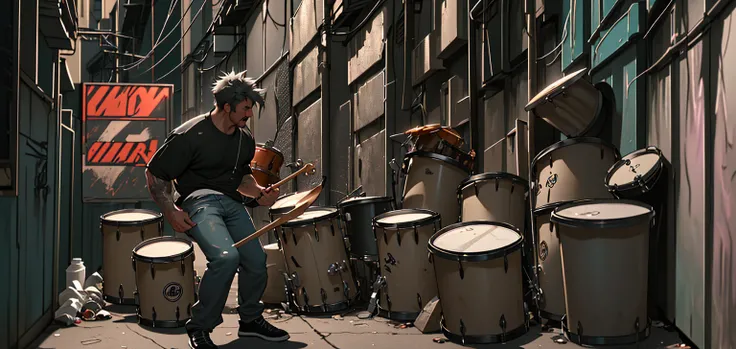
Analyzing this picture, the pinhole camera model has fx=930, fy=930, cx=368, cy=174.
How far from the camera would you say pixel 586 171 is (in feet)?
21.9

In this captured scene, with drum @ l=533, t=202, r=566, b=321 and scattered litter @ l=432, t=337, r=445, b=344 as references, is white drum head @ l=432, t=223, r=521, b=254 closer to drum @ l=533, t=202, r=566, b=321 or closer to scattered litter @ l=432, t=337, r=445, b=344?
drum @ l=533, t=202, r=566, b=321

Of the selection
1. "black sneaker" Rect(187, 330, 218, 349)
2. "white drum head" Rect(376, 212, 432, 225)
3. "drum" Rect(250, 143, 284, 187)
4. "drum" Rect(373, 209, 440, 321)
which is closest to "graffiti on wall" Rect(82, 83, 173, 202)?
"drum" Rect(250, 143, 284, 187)

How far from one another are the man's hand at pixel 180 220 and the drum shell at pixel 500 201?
95.3 inches

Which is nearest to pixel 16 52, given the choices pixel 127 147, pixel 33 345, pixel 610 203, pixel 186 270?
pixel 33 345

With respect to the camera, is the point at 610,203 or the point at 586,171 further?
the point at 586,171

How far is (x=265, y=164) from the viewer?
39.1 ft

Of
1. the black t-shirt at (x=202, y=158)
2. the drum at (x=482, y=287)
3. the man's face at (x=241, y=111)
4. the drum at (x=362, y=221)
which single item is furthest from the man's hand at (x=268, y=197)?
the drum at (x=362, y=221)

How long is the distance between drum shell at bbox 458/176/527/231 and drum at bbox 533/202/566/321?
756 millimetres

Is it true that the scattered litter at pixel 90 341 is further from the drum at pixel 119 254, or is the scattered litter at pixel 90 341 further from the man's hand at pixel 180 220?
the drum at pixel 119 254

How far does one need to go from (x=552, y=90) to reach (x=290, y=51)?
1388 cm

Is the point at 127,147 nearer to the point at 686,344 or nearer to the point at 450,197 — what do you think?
the point at 450,197

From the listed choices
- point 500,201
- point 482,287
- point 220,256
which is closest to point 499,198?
point 500,201

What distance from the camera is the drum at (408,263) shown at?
7.58 metres

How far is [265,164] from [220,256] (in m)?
5.84
